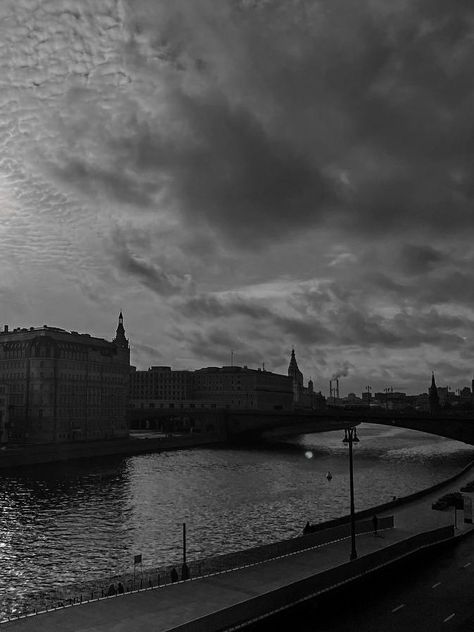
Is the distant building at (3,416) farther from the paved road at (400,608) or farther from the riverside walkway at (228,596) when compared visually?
the paved road at (400,608)

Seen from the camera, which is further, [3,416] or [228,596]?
[3,416]

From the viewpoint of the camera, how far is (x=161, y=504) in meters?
67.2

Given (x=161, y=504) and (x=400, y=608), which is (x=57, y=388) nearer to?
(x=161, y=504)

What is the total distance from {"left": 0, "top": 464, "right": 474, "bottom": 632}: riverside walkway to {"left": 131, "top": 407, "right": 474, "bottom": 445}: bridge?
89010mm

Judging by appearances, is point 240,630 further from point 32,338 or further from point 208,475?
point 32,338

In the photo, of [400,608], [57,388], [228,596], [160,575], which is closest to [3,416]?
[57,388]

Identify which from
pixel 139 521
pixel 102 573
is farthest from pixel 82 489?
pixel 102 573

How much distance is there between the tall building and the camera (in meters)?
131

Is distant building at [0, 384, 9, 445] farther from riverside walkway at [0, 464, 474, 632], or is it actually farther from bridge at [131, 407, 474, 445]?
riverside walkway at [0, 464, 474, 632]

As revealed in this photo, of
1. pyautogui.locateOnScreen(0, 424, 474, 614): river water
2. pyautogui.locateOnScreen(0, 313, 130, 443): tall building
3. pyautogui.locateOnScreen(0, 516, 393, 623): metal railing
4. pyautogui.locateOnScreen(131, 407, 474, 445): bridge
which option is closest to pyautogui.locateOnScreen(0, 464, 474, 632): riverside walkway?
pyautogui.locateOnScreen(0, 516, 393, 623): metal railing

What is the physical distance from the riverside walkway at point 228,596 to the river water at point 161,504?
11.7 meters

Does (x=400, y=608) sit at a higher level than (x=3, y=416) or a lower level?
lower

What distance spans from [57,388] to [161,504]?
72419mm

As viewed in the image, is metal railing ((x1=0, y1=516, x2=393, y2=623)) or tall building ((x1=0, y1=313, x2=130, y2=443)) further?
tall building ((x1=0, y1=313, x2=130, y2=443))
